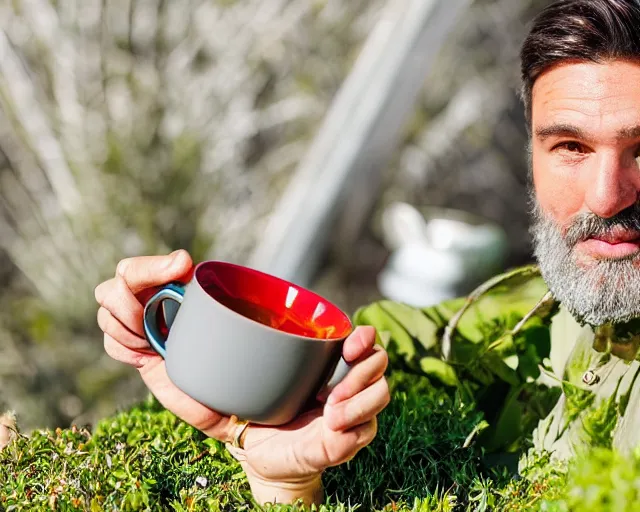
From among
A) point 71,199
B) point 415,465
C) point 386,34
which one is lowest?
point 71,199

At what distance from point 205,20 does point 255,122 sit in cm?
46

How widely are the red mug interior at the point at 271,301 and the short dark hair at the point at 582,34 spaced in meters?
0.41

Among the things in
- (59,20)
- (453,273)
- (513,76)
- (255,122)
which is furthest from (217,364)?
(513,76)

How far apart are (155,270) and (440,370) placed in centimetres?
44

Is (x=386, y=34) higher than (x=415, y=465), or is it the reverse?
(x=386, y=34)

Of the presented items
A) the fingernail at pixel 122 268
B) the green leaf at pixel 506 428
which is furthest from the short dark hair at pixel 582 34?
the fingernail at pixel 122 268

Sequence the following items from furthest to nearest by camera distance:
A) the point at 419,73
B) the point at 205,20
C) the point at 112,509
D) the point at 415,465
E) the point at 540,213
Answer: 1. the point at 205,20
2. the point at 419,73
3. the point at 540,213
4. the point at 415,465
5. the point at 112,509

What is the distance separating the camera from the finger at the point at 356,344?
0.78 metres

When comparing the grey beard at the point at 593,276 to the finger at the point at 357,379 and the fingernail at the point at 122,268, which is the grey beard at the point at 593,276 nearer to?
the finger at the point at 357,379

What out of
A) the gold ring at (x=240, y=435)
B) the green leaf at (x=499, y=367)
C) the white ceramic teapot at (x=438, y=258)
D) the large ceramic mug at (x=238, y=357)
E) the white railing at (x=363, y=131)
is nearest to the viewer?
the large ceramic mug at (x=238, y=357)

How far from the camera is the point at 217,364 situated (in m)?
0.76

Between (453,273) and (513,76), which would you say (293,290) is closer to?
A: (453,273)

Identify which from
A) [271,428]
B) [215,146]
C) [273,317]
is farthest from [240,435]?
[215,146]

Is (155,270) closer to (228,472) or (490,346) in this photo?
(228,472)
